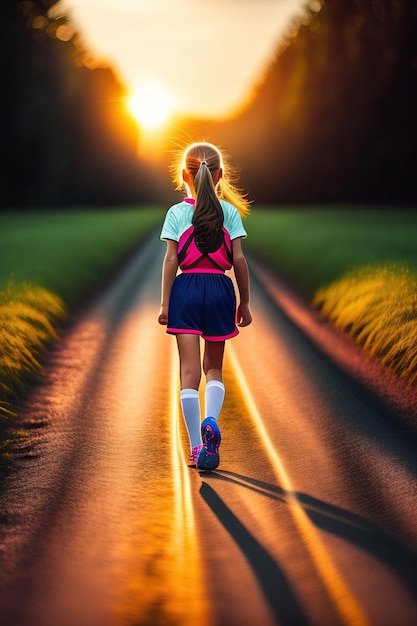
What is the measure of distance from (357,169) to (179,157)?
193ft

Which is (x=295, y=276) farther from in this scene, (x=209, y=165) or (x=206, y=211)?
(x=206, y=211)

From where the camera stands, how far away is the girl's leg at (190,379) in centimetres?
650

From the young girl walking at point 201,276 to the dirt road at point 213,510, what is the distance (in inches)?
18.7

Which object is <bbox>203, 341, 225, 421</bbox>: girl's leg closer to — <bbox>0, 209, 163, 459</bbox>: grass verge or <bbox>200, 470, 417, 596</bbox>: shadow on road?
<bbox>200, 470, 417, 596</bbox>: shadow on road

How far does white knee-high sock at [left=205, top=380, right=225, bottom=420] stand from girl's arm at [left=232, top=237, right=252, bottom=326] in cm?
48

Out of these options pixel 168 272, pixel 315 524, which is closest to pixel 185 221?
pixel 168 272

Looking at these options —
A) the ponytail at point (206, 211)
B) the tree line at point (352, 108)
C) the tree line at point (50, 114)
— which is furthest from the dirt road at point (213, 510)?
the tree line at point (50, 114)

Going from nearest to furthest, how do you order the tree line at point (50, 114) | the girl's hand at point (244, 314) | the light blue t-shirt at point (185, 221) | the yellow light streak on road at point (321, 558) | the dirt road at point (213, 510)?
the yellow light streak on road at point (321, 558) → the dirt road at point (213, 510) → the light blue t-shirt at point (185, 221) → the girl's hand at point (244, 314) → the tree line at point (50, 114)

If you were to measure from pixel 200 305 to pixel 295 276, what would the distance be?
15696mm

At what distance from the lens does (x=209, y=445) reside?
250 inches

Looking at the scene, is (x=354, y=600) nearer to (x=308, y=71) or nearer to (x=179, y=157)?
(x=179, y=157)

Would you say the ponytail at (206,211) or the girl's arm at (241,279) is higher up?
the ponytail at (206,211)

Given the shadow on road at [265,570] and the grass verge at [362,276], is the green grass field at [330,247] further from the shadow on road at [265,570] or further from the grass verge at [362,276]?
the shadow on road at [265,570]

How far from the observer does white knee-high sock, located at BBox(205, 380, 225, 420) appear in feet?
21.4
